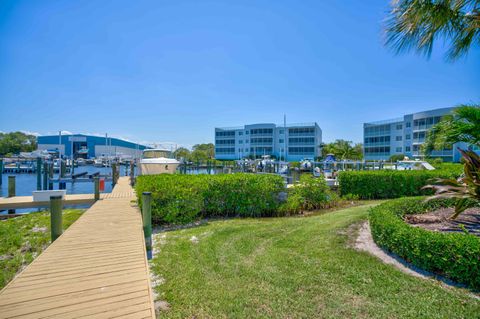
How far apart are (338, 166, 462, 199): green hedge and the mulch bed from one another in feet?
19.1

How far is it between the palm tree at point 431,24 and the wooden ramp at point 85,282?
5.95 meters

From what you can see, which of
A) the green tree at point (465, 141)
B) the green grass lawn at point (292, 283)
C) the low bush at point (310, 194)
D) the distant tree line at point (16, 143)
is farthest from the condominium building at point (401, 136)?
the distant tree line at point (16, 143)

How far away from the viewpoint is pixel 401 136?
5150 cm

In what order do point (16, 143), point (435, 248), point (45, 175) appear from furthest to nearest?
point (16, 143)
point (45, 175)
point (435, 248)

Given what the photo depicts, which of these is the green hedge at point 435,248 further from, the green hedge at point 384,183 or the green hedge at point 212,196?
the green hedge at point 384,183

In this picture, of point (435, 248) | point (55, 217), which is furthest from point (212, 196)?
point (435, 248)

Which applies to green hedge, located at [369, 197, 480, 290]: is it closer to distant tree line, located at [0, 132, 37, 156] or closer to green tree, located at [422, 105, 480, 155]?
green tree, located at [422, 105, 480, 155]

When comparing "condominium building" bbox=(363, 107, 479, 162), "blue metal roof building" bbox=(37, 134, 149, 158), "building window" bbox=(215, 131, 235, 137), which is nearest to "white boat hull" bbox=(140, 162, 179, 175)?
"condominium building" bbox=(363, 107, 479, 162)

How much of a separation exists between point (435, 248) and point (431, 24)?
3898 mm

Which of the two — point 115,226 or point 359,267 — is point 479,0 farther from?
point 115,226

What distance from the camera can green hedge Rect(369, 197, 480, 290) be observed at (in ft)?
11.0

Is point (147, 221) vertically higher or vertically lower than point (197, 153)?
lower

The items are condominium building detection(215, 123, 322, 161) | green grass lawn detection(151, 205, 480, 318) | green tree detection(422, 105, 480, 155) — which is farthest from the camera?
condominium building detection(215, 123, 322, 161)

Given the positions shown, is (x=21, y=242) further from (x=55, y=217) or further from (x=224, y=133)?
(x=224, y=133)
